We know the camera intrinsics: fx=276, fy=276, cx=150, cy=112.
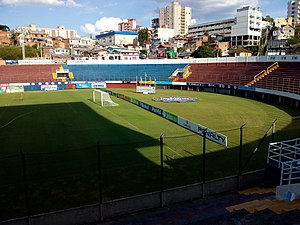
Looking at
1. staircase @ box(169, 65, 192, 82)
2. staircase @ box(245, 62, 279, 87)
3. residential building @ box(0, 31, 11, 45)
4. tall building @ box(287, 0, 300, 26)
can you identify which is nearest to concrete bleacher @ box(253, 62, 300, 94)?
staircase @ box(245, 62, 279, 87)

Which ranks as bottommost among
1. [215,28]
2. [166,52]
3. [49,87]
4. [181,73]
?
[49,87]

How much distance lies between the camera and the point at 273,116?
1155 inches

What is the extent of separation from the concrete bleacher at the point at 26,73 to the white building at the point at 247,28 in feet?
285

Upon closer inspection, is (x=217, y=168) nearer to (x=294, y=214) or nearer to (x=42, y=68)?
(x=294, y=214)

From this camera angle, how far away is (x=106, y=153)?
17016 mm

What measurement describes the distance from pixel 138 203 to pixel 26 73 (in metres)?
66.1

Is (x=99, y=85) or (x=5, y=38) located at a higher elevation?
(x=5, y=38)

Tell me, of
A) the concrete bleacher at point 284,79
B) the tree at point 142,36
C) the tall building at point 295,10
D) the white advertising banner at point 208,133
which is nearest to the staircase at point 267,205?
the white advertising banner at point 208,133

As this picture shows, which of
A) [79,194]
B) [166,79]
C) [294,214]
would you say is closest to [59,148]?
[79,194]

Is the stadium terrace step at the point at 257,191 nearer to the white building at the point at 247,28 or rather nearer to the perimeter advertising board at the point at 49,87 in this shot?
the perimeter advertising board at the point at 49,87

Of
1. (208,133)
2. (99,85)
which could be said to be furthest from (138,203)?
(99,85)

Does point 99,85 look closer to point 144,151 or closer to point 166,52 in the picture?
point 144,151

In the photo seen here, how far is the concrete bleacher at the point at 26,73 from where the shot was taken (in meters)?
64.9

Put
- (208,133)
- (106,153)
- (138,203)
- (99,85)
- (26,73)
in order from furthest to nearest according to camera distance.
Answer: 1. (99,85)
2. (26,73)
3. (208,133)
4. (106,153)
5. (138,203)
